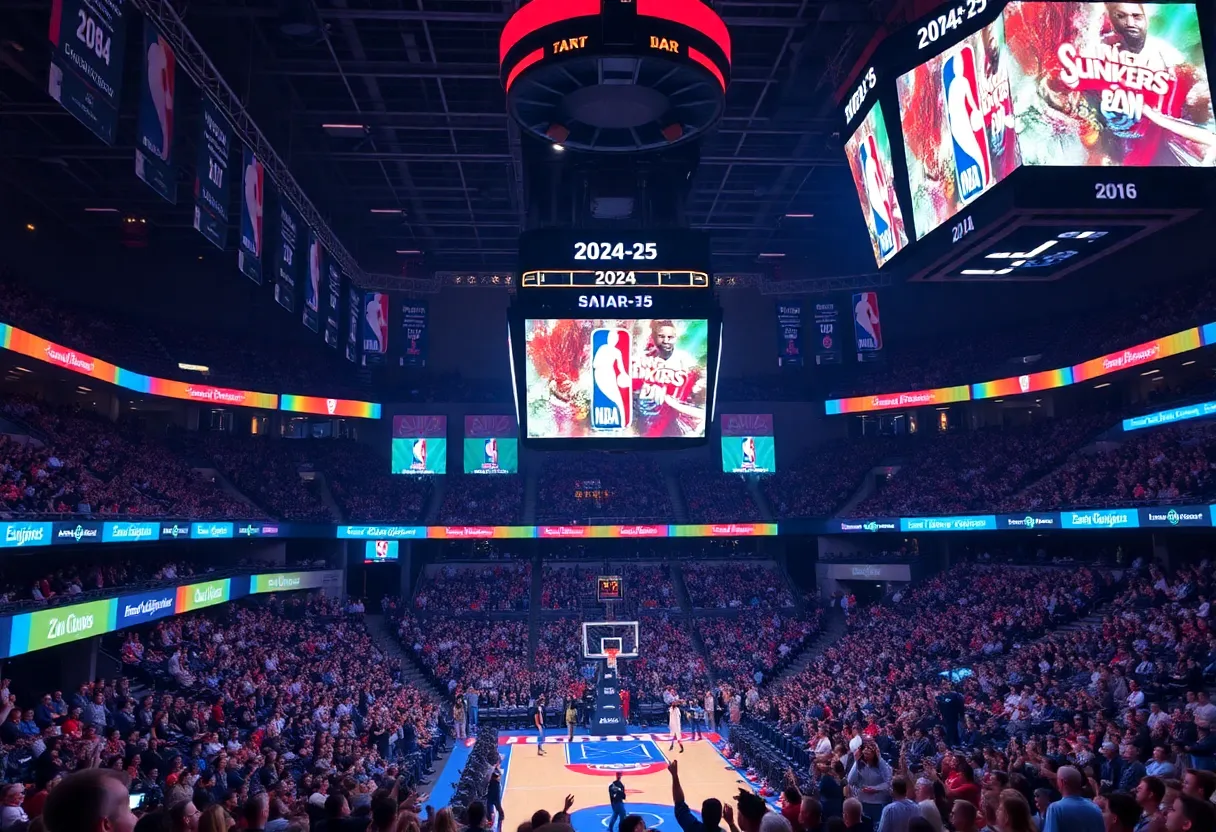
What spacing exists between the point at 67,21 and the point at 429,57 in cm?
1172

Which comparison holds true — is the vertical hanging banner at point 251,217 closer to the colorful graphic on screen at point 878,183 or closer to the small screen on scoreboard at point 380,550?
the colorful graphic on screen at point 878,183

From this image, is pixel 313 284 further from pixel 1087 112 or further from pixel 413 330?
pixel 1087 112

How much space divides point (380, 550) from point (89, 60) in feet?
88.0

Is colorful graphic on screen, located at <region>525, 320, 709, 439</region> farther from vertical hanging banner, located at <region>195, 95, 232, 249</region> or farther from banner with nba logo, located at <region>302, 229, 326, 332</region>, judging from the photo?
banner with nba logo, located at <region>302, 229, 326, 332</region>

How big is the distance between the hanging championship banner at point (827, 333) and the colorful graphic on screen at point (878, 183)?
18720 millimetres

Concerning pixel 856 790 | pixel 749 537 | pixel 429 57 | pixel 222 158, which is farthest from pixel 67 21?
pixel 749 537

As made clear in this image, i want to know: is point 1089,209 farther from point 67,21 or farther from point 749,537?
point 749,537

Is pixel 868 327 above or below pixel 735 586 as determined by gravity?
above

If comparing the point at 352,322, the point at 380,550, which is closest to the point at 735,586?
the point at 380,550

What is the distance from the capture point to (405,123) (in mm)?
24297

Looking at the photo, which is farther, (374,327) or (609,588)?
(609,588)

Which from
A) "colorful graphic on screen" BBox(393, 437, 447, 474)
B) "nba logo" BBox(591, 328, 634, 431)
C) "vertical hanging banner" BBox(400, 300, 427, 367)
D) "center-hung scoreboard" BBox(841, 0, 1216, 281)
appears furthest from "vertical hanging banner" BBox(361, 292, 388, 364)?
"center-hung scoreboard" BBox(841, 0, 1216, 281)

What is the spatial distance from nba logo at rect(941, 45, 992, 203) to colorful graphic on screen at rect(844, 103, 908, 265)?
1.51 meters

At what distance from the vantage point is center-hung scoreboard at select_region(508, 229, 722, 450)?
16781 millimetres
